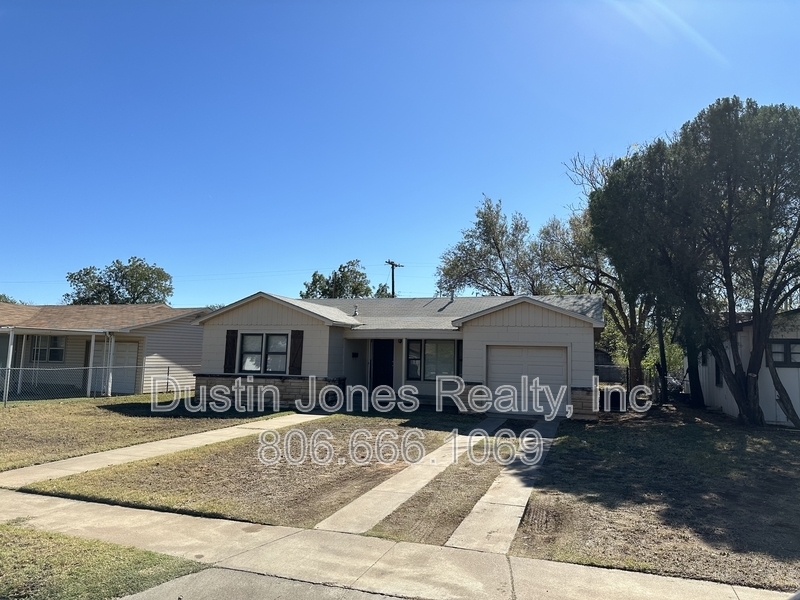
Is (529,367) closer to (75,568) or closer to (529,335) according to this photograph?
(529,335)

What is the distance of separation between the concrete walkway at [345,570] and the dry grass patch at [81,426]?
4.29 m

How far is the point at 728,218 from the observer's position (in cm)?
1367

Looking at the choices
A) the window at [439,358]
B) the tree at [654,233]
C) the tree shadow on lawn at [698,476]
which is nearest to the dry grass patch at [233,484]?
the tree shadow on lawn at [698,476]

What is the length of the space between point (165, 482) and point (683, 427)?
40.0 ft

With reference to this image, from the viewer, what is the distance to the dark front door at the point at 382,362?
19.9 m

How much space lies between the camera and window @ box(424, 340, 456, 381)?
18.6 meters

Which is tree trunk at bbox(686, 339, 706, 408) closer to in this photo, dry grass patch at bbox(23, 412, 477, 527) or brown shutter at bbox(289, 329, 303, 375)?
brown shutter at bbox(289, 329, 303, 375)

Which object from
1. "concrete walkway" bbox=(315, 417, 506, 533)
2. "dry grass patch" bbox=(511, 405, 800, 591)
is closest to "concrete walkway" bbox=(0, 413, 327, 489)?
"concrete walkway" bbox=(315, 417, 506, 533)

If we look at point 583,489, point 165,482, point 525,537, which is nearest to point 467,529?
point 525,537

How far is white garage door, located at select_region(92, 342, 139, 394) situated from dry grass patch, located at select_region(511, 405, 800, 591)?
17348mm

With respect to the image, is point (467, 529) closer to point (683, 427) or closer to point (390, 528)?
point (390, 528)

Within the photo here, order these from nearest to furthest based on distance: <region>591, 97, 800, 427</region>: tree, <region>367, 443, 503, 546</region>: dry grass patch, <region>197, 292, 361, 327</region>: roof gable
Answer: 1. <region>367, 443, 503, 546</region>: dry grass patch
2. <region>591, 97, 800, 427</region>: tree
3. <region>197, 292, 361, 327</region>: roof gable

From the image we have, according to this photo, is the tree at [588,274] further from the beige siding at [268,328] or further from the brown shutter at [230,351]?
the brown shutter at [230,351]

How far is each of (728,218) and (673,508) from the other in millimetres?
9994
